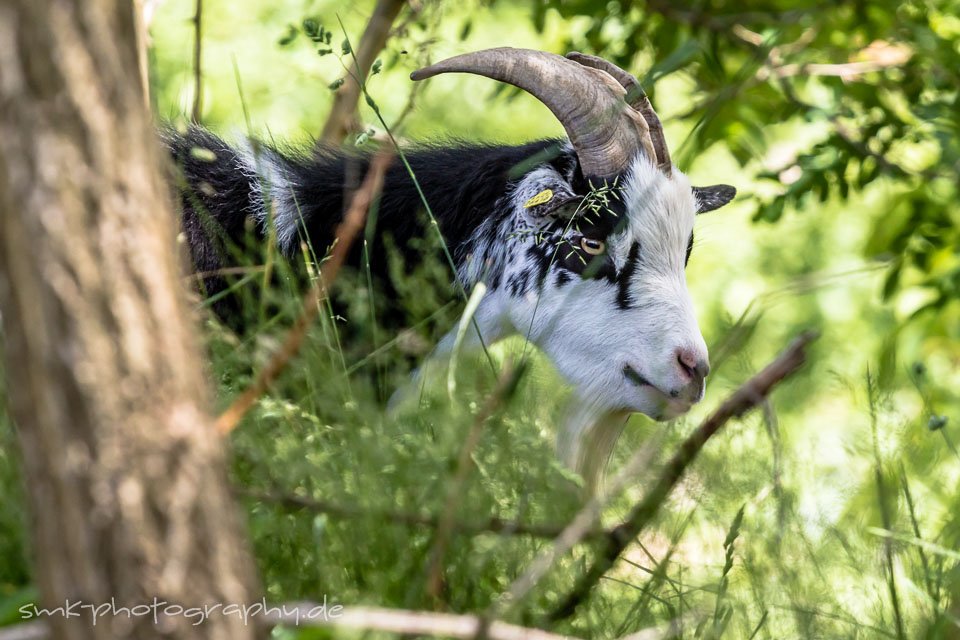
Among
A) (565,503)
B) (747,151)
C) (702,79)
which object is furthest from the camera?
(702,79)

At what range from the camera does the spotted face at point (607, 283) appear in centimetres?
285

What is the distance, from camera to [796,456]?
6.93ft

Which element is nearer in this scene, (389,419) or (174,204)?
(389,419)

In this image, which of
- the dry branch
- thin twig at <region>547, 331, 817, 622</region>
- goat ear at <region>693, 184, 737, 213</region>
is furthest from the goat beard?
the dry branch

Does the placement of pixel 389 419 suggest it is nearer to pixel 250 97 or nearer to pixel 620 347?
pixel 620 347

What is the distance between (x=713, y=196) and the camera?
3.48 metres

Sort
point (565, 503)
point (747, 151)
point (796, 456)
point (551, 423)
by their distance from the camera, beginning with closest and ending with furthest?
point (565, 503) < point (796, 456) < point (551, 423) < point (747, 151)

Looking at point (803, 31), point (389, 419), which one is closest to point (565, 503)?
point (389, 419)

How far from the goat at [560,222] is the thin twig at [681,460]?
1121mm

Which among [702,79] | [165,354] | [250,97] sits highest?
[165,354]

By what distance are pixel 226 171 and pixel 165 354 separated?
2.22 meters

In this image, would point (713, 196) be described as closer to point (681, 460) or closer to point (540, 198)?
point (540, 198)

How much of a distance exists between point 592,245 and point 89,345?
207 cm

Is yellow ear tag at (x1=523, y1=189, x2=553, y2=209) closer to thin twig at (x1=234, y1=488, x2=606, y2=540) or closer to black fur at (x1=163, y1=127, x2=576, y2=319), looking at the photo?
black fur at (x1=163, y1=127, x2=576, y2=319)
